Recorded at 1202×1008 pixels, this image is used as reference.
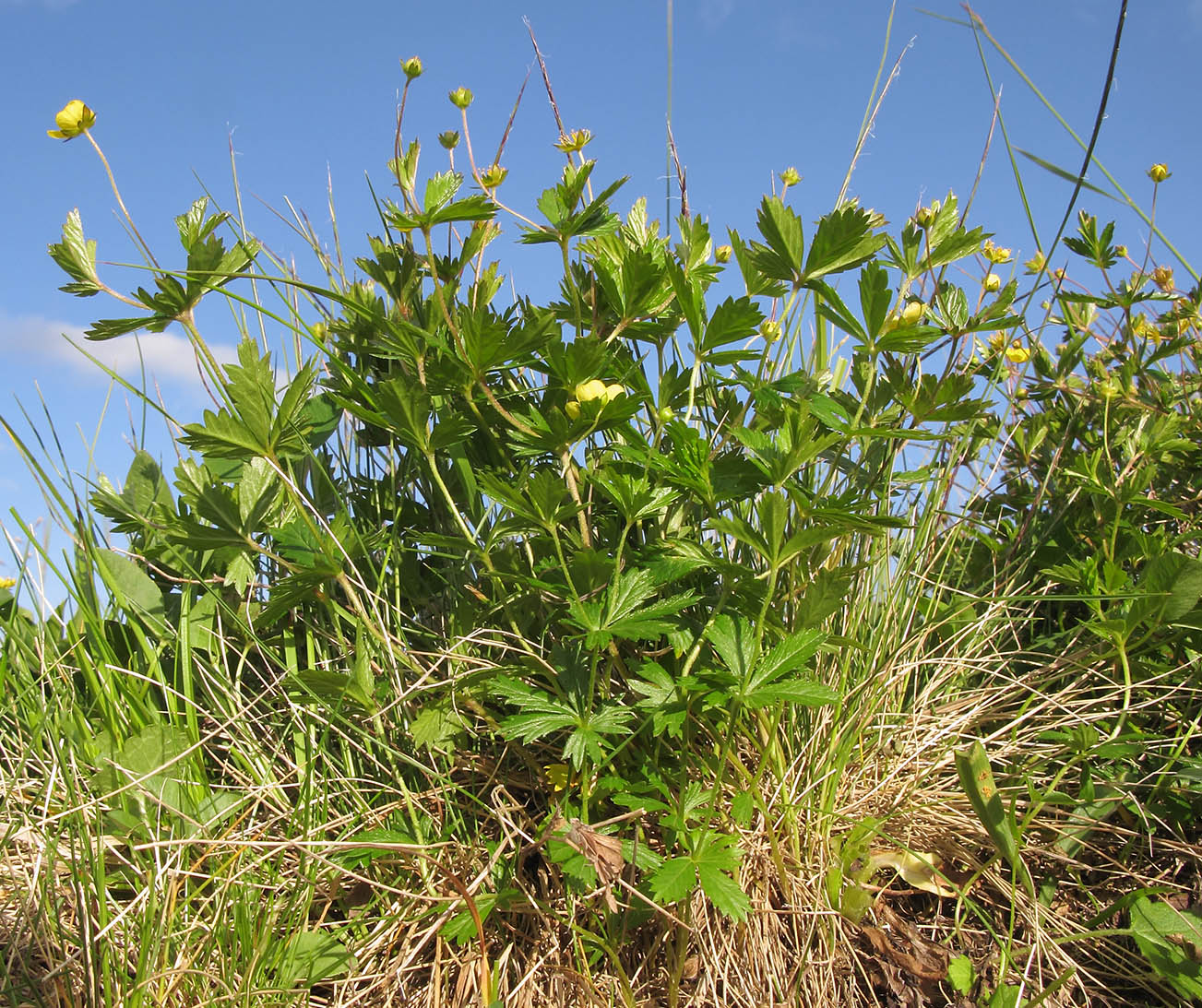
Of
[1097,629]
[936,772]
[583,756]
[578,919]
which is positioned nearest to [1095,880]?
[936,772]

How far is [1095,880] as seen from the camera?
1467 millimetres

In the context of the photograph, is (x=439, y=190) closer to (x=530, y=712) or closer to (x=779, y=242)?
(x=779, y=242)

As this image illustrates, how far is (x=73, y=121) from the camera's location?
47.4 inches

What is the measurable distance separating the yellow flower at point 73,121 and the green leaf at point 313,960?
1.10 meters

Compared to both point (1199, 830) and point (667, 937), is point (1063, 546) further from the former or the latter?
point (667, 937)

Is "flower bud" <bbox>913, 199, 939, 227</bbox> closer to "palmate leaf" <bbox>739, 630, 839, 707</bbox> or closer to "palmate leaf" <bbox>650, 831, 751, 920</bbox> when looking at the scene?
"palmate leaf" <bbox>739, 630, 839, 707</bbox>

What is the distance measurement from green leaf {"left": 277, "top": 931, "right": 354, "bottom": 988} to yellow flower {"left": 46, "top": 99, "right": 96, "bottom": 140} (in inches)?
43.4

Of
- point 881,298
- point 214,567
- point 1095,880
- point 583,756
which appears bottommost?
point 1095,880

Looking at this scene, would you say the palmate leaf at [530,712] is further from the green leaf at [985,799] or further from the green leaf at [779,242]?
the green leaf at [779,242]

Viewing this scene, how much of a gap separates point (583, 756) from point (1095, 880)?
38.5 inches

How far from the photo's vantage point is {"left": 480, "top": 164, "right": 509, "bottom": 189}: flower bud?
1.29m

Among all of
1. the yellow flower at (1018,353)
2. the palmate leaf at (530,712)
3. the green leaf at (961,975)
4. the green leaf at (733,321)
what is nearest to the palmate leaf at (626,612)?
the palmate leaf at (530,712)

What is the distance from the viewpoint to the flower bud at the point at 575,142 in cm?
133

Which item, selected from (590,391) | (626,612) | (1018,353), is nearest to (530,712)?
(626,612)
